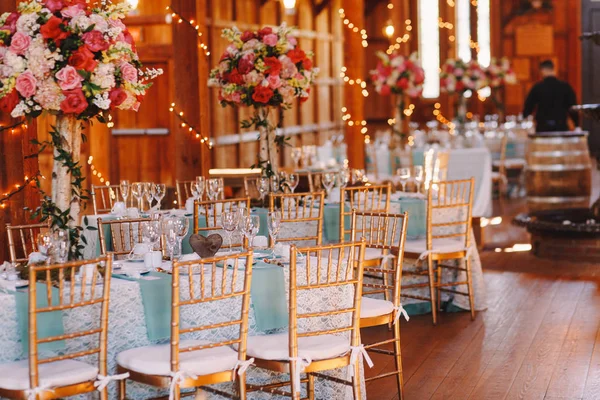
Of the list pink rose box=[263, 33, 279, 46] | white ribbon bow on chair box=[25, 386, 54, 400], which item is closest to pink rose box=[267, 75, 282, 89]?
pink rose box=[263, 33, 279, 46]

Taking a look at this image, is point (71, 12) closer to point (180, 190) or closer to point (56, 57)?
point (56, 57)

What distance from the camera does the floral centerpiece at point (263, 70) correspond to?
6820 millimetres

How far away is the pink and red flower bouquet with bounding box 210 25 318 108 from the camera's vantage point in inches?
269

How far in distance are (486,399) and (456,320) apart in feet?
6.14

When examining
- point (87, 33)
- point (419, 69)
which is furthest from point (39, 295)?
point (419, 69)

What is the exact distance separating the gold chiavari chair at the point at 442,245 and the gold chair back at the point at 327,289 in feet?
6.71

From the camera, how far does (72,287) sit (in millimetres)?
3779

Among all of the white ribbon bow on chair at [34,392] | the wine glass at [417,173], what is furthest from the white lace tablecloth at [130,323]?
the wine glass at [417,173]

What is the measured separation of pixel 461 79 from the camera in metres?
13.0

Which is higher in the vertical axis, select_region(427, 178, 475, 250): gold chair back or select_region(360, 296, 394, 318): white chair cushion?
select_region(427, 178, 475, 250): gold chair back

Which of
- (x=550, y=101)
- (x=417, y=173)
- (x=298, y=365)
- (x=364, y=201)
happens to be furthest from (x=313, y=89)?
(x=298, y=365)

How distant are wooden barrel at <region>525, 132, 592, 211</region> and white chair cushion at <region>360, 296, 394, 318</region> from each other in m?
7.16

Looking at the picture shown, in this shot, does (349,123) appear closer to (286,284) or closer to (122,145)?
(122,145)

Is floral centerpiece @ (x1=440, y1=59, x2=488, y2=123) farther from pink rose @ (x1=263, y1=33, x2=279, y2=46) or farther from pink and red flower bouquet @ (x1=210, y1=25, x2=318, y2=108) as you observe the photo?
pink rose @ (x1=263, y1=33, x2=279, y2=46)
